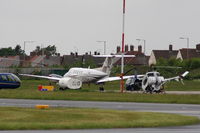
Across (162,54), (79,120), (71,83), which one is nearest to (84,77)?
(71,83)

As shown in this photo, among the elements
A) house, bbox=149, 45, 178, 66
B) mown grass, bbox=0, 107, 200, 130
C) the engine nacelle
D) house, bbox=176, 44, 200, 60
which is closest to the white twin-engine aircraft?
the engine nacelle

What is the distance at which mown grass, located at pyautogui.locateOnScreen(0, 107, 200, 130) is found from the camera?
96.0 feet

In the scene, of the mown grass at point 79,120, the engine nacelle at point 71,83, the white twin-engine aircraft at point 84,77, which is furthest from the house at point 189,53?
the mown grass at point 79,120

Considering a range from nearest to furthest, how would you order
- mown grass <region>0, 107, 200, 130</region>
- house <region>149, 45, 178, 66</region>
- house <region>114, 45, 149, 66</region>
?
1. mown grass <region>0, 107, 200, 130</region>
2. house <region>114, 45, 149, 66</region>
3. house <region>149, 45, 178, 66</region>

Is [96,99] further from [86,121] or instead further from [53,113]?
[86,121]

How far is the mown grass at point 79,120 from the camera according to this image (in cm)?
2926

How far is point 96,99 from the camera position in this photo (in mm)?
54312

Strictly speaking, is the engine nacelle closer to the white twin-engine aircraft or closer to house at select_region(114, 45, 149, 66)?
the white twin-engine aircraft

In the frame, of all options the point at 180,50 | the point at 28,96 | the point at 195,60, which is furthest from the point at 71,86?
the point at 180,50

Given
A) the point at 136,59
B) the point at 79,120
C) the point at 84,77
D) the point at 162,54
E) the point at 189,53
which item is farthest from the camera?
the point at 162,54

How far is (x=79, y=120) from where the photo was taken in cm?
3173

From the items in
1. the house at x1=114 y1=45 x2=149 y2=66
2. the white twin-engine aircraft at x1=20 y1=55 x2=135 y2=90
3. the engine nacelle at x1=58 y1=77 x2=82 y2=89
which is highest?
the house at x1=114 y1=45 x2=149 y2=66

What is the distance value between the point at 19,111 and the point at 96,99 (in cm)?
1876

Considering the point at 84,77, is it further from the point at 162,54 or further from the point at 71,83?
the point at 162,54
